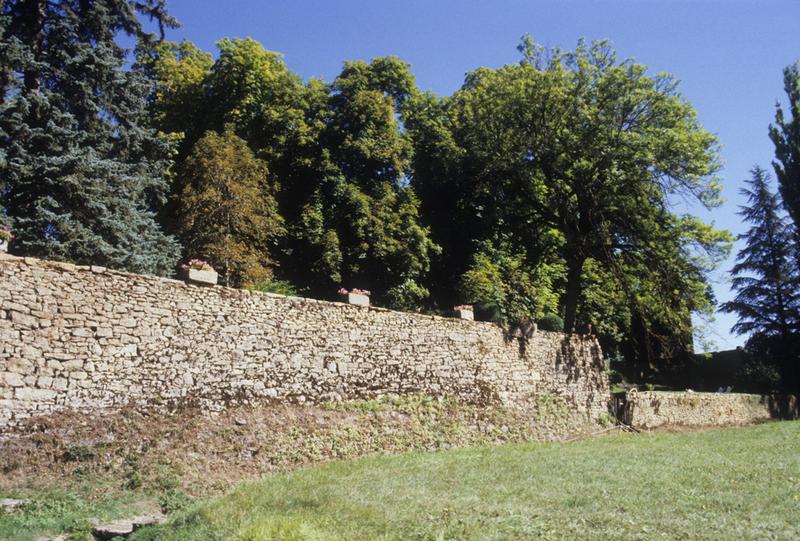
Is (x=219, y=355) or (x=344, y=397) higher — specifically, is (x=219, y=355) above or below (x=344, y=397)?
above

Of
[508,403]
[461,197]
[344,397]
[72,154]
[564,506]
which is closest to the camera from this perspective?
[564,506]

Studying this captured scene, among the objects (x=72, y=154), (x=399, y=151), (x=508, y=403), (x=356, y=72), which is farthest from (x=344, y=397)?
(x=356, y=72)

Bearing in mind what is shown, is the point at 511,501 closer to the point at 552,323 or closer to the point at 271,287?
the point at 271,287

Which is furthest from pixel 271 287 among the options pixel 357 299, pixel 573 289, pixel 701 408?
pixel 701 408

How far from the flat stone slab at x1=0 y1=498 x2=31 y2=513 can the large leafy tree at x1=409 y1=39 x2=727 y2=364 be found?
16679 millimetres

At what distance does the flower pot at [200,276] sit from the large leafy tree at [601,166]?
12.4m

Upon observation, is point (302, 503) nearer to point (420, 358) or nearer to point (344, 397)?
point (344, 397)

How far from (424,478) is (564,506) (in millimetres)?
→ 2533

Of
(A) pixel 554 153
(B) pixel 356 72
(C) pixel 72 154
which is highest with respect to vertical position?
(B) pixel 356 72

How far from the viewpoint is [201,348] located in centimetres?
978

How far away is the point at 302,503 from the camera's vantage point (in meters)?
7.30

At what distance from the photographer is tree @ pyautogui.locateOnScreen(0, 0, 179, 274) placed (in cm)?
1209

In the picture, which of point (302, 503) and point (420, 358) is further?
point (420, 358)

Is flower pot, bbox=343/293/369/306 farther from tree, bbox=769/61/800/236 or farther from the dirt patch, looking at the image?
tree, bbox=769/61/800/236
